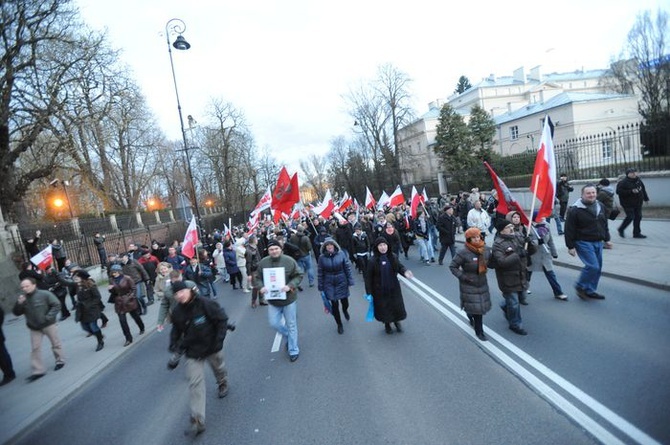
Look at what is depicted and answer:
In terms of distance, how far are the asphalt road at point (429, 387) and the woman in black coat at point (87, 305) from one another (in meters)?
1.46

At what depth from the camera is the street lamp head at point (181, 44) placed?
15180 millimetres

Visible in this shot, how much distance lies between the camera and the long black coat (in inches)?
229

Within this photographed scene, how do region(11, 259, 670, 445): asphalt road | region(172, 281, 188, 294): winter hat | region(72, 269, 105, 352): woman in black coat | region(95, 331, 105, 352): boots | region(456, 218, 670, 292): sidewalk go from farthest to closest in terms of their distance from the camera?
1. region(95, 331, 105, 352): boots
2. region(72, 269, 105, 352): woman in black coat
3. region(456, 218, 670, 292): sidewalk
4. region(172, 281, 188, 294): winter hat
5. region(11, 259, 670, 445): asphalt road

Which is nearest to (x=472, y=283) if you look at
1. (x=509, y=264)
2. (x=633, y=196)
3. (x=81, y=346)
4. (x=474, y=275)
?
(x=474, y=275)

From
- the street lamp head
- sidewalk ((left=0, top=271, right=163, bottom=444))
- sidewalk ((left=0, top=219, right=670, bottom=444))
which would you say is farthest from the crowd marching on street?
the street lamp head

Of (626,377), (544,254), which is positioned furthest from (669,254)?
(626,377)

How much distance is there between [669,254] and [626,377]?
576 centimetres

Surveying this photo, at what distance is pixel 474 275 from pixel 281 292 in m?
2.77

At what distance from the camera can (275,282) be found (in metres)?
5.57

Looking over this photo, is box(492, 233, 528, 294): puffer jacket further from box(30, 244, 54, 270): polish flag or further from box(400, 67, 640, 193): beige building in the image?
box(400, 67, 640, 193): beige building

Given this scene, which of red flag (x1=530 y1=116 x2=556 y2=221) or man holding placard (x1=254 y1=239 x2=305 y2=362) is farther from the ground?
red flag (x1=530 y1=116 x2=556 y2=221)

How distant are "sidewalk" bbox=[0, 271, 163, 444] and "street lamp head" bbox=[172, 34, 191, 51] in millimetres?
11145

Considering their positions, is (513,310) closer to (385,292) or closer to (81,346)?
(385,292)

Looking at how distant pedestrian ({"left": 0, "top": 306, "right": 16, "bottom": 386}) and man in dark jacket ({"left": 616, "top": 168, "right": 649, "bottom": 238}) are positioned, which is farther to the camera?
man in dark jacket ({"left": 616, "top": 168, "right": 649, "bottom": 238})
